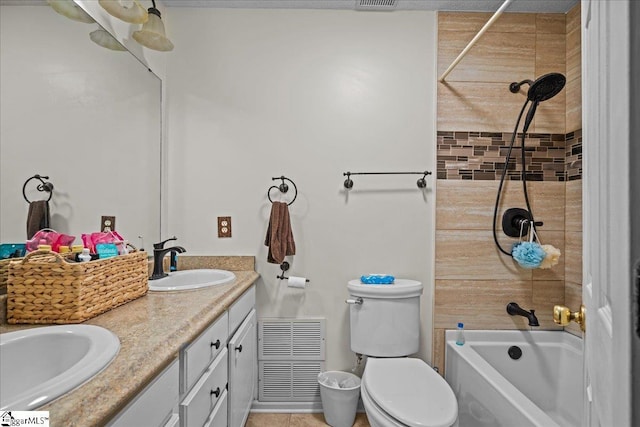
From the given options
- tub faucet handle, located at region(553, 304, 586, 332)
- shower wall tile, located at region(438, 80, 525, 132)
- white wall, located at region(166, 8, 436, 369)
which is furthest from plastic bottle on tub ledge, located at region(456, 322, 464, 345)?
tub faucet handle, located at region(553, 304, 586, 332)

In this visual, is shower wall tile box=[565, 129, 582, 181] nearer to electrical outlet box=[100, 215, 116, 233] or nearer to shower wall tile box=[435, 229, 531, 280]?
shower wall tile box=[435, 229, 531, 280]

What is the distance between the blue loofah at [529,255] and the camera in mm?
1927

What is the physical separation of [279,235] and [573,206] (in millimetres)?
1770

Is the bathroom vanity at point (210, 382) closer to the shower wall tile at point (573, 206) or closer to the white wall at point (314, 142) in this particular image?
the white wall at point (314, 142)

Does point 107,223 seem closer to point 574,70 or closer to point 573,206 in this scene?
point 573,206

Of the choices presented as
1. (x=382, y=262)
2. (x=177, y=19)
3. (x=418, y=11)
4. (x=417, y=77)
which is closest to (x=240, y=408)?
(x=382, y=262)

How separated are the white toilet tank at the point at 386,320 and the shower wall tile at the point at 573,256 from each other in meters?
0.99

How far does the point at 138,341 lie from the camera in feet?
2.86

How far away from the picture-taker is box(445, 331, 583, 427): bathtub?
1.80 meters

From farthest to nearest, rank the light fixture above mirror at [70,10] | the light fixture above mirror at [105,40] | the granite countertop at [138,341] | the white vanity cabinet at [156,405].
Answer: the light fixture above mirror at [105,40], the light fixture above mirror at [70,10], the white vanity cabinet at [156,405], the granite countertop at [138,341]

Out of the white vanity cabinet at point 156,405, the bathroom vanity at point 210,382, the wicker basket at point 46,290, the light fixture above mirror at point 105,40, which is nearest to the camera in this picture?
the white vanity cabinet at point 156,405

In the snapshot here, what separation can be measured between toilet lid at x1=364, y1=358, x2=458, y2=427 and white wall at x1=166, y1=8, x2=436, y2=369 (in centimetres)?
47

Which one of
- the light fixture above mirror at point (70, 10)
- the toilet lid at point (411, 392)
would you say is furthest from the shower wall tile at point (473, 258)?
the light fixture above mirror at point (70, 10)

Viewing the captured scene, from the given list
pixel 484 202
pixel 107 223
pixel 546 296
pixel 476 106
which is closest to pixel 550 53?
pixel 476 106
